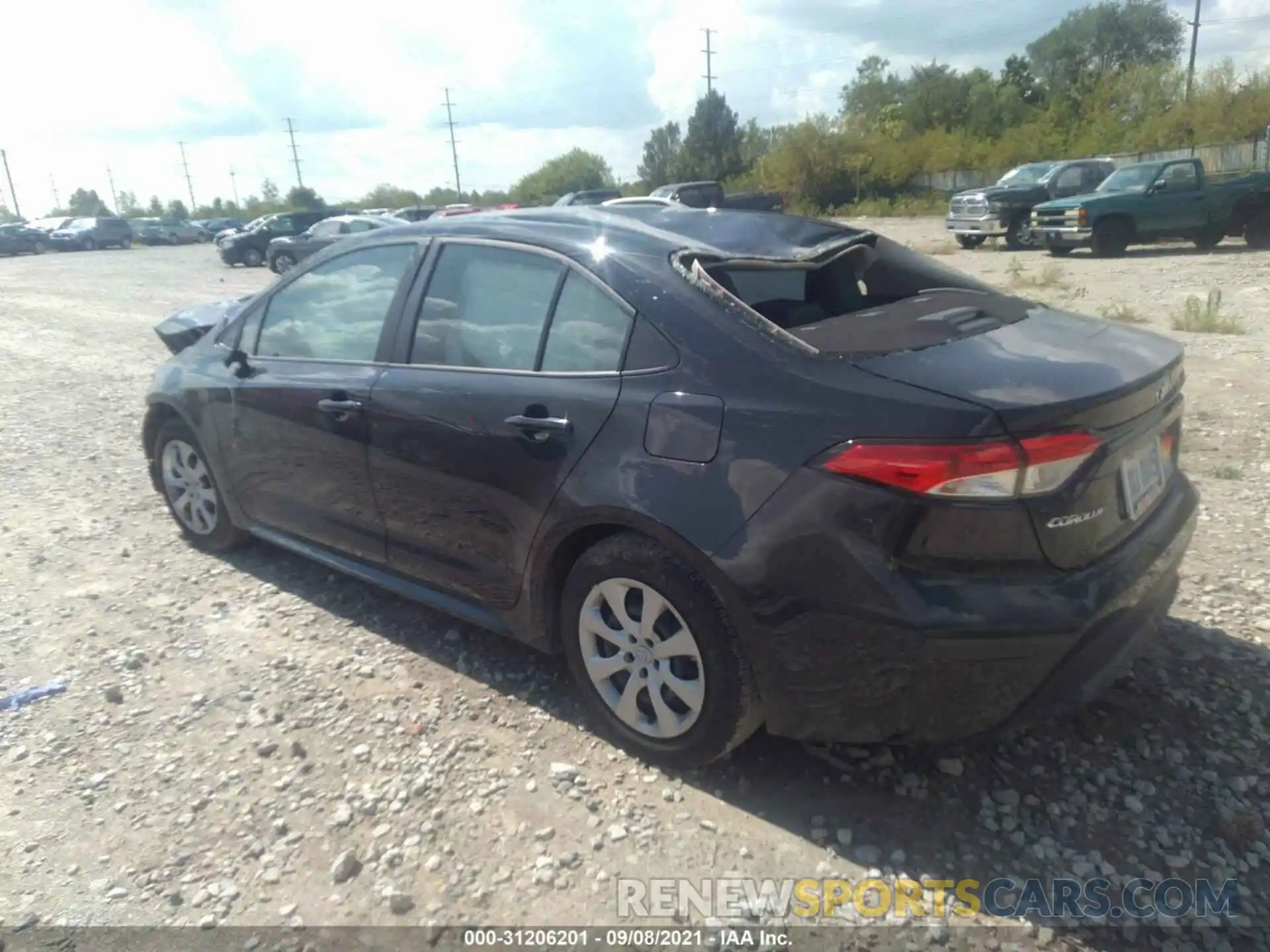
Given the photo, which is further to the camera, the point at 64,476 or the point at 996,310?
the point at 64,476

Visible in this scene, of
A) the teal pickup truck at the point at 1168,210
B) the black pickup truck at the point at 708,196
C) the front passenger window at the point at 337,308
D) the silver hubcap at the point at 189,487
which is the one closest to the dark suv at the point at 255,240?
the black pickup truck at the point at 708,196

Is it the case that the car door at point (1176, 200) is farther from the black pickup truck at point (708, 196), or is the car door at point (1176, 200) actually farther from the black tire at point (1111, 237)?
the black pickup truck at point (708, 196)

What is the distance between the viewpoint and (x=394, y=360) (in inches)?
138

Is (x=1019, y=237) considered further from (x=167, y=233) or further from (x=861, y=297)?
(x=167, y=233)

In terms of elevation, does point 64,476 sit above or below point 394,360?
below

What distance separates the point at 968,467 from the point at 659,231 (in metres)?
1.42

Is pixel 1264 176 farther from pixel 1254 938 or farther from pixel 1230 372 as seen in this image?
pixel 1254 938

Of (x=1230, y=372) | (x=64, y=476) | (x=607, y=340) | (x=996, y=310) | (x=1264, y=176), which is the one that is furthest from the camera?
(x=1264, y=176)

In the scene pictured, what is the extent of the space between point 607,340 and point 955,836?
1.77 metres

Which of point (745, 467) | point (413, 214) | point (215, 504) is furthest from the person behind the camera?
point (413, 214)

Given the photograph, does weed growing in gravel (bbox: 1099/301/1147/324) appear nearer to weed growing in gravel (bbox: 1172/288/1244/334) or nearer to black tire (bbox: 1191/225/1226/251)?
weed growing in gravel (bbox: 1172/288/1244/334)

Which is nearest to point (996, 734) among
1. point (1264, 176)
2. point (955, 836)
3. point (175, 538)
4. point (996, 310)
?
point (955, 836)

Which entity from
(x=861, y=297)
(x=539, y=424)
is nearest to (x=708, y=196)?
(x=861, y=297)

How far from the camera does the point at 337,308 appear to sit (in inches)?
153
